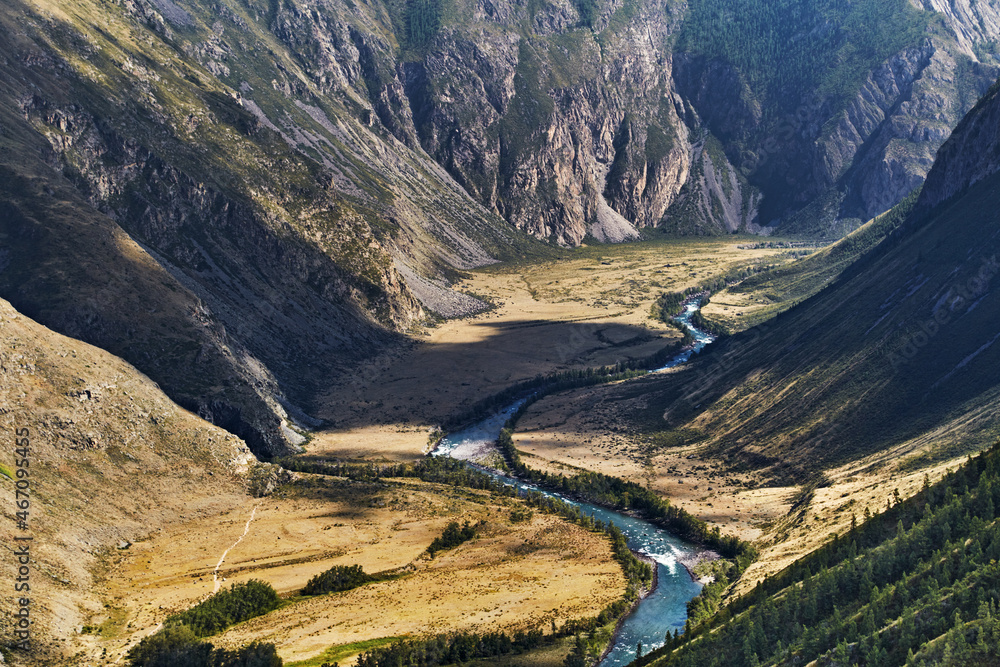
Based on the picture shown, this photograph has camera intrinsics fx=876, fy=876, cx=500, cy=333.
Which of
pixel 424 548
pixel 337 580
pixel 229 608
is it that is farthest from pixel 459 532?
pixel 229 608

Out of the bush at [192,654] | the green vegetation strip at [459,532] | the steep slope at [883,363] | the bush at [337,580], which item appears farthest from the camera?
the steep slope at [883,363]

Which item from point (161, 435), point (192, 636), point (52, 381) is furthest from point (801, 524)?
point (52, 381)

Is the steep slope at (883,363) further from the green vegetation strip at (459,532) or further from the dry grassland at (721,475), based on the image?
the green vegetation strip at (459,532)

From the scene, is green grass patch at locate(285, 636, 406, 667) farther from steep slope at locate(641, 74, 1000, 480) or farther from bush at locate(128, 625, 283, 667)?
steep slope at locate(641, 74, 1000, 480)

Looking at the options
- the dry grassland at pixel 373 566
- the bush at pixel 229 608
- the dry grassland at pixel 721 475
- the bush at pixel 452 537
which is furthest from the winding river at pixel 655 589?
the bush at pixel 229 608

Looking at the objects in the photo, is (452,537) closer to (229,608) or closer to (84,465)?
(229,608)

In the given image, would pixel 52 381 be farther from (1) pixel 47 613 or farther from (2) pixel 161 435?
(1) pixel 47 613
